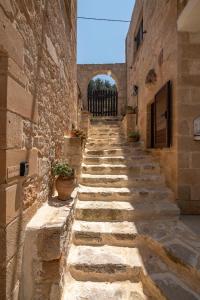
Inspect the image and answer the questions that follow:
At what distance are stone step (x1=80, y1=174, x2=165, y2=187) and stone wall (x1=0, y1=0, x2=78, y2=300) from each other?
1243 mm

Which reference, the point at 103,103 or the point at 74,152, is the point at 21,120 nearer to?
the point at 74,152

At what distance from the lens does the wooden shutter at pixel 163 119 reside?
3701mm

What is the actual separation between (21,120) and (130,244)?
2.16m

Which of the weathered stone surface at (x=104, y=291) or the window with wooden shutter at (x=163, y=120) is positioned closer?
the weathered stone surface at (x=104, y=291)

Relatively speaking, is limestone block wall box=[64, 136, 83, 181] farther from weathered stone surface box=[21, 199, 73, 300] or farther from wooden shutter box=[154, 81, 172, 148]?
weathered stone surface box=[21, 199, 73, 300]

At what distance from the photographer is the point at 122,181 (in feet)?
13.0

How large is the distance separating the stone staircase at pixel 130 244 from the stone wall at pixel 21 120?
0.77m

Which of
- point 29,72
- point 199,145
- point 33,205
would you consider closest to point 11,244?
point 33,205

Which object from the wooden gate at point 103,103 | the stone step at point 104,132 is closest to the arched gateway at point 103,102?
the wooden gate at point 103,103

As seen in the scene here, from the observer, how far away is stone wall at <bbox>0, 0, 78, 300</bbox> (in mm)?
1609

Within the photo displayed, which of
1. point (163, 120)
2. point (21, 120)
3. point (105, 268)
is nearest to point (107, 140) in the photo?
point (163, 120)

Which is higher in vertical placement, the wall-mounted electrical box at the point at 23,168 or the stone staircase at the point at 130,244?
the wall-mounted electrical box at the point at 23,168

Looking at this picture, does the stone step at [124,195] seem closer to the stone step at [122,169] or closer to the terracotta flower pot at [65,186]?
the terracotta flower pot at [65,186]

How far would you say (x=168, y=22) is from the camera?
384 centimetres
